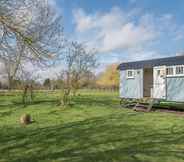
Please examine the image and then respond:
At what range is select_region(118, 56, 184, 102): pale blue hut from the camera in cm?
1534

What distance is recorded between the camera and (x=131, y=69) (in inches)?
737

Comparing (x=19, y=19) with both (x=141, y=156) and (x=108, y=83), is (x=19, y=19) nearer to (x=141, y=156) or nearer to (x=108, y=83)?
(x=141, y=156)

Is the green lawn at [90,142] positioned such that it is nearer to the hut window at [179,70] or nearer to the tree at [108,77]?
the hut window at [179,70]

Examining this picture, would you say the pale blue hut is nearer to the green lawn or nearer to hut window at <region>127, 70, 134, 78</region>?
hut window at <region>127, 70, 134, 78</region>

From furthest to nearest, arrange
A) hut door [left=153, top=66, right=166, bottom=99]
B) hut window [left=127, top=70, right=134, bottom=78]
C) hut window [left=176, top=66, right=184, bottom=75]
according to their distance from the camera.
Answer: hut window [left=127, top=70, right=134, bottom=78], hut door [left=153, top=66, right=166, bottom=99], hut window [left=176, top=66, right=184, bottom=75]

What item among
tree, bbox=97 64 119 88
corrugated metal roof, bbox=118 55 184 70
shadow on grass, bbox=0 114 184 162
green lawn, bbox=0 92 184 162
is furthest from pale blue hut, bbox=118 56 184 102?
tree, bbox=97 64 119 88

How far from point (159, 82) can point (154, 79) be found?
0.43 m

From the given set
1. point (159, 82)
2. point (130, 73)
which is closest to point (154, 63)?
point (159, 82)

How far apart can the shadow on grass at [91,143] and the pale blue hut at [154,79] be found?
240 inches

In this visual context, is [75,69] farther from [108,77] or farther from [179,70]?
[108,77]

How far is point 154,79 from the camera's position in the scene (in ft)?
55.6

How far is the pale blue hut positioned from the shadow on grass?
6107 millimetres

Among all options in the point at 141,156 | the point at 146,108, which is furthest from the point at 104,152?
the point at 146,108

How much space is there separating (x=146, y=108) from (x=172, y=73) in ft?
7.61
